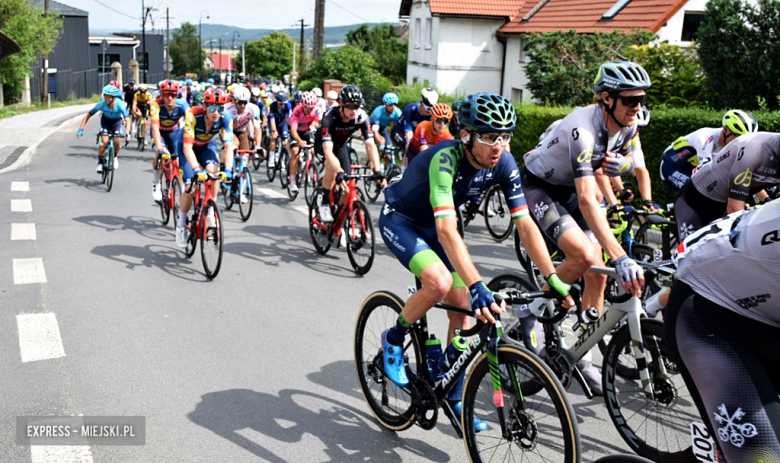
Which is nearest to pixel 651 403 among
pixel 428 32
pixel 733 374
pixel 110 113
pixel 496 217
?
pixel 733 374

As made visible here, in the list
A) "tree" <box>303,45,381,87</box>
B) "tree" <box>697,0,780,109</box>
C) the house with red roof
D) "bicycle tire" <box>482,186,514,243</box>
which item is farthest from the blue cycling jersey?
"tree" <box>303,45,381,87</box>

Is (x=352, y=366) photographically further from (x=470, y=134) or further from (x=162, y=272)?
(x=162, y=272)

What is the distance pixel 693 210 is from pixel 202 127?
235 inches

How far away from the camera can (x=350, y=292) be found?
8.04 metres

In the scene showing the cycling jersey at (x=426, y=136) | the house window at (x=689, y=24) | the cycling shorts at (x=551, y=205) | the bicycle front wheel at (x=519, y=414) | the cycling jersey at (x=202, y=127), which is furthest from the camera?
the house window at (x=689, y=24)

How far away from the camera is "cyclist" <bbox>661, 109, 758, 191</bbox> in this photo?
617cm

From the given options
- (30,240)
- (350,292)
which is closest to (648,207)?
(350,292)

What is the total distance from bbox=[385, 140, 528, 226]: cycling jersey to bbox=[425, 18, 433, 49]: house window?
3572cm

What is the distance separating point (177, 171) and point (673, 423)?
8.13m

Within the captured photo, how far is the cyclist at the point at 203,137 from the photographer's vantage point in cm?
884

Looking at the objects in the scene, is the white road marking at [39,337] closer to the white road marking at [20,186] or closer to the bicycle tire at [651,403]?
the bicycle tire at [651,403]

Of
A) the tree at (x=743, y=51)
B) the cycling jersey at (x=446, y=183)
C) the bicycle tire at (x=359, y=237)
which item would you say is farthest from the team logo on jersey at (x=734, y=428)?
the tree at (x=743, y=51)

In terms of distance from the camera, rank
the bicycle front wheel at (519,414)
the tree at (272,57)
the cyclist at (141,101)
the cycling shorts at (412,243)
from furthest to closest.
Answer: the tree at (272,57) < the cyclist at (141,101) < the cycling shorts at (412,243) < the bicycle front wheel at (519,414)

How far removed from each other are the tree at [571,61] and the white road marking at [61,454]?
1628 cm
